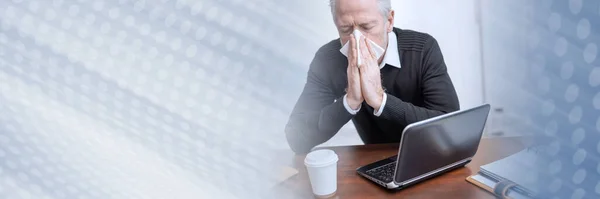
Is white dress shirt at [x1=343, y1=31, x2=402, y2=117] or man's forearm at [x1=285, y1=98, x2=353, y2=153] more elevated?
white dress shirt at [x1=343, y1=31, x2=402, y2=117]

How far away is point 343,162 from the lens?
79cm

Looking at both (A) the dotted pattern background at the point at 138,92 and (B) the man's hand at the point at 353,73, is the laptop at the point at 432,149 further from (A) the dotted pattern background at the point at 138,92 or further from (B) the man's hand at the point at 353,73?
(A) the dotted pattern background at the point at 138,92

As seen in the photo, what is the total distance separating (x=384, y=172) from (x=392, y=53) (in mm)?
448

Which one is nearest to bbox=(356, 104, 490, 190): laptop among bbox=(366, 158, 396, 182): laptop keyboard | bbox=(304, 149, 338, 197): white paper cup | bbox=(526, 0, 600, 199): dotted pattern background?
bbox=(366, 158, 396, 182): laptop keyboard

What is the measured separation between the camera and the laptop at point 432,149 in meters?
0.56

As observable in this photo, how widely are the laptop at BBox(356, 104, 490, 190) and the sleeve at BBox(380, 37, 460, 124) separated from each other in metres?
Answer: 0.15

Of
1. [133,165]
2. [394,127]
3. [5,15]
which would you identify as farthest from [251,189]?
[394,127]

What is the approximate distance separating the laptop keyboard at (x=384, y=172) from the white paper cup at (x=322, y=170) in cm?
10

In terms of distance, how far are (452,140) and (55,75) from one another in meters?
0.62

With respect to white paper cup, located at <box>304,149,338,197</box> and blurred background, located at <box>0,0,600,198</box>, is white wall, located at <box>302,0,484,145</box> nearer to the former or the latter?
blurred background, located at <box>0,0,600,198</box>

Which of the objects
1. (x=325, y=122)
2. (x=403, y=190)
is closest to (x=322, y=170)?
(x=403, y=190)

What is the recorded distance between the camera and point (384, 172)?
27.3 inches

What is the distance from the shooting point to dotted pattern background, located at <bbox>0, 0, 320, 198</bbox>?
259 millimetres

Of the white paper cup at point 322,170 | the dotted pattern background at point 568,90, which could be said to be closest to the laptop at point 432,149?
the white paper cup at point 322,170
